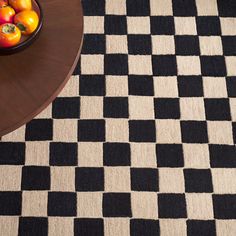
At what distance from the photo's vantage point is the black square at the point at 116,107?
1716mm

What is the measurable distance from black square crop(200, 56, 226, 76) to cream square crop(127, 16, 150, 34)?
0.29 meters

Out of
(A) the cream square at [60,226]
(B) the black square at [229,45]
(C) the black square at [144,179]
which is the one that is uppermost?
(B) the black square at [229,45]

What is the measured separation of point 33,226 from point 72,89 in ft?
1.88

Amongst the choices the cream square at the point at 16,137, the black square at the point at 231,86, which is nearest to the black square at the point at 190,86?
the black square at the point at 231,86

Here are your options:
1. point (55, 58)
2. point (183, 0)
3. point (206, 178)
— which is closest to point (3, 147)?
point (55, 58)

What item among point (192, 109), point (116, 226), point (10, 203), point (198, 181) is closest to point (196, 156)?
point (198, 181)

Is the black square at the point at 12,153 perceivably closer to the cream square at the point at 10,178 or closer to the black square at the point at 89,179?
the cream square at the point at 10,178

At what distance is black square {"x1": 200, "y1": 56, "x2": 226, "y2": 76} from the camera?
1.82 m

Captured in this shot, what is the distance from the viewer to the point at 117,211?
155 cm

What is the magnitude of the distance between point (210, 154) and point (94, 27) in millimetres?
763

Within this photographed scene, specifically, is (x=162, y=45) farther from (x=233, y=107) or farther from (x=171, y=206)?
(x=171, y=206)

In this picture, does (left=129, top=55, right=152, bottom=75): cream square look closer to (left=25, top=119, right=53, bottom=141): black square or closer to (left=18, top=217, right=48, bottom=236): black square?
(left=25, top=119, right=53, bottom=141): black square

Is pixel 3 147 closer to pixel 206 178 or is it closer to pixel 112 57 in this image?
pixel 112 57

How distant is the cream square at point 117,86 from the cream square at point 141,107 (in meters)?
0.05
